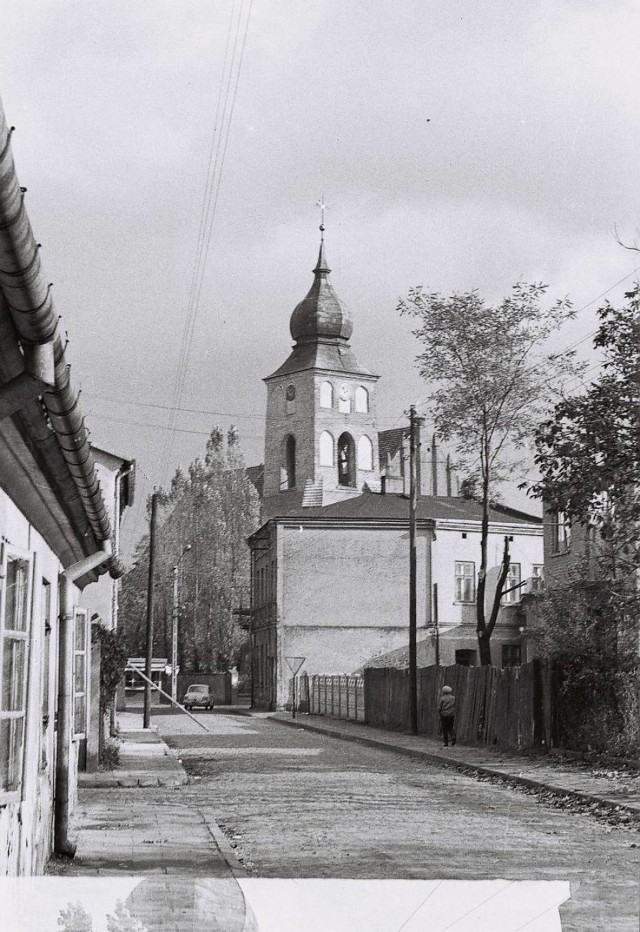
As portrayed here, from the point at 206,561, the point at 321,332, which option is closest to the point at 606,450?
the point at 206,561

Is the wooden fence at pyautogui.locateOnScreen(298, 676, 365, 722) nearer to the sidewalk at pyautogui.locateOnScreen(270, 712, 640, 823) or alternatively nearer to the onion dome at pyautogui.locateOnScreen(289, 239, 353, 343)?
the sidewalk at pyautogui.locateOnScreen(270, 712, 640, 823)

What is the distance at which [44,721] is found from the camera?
9672 millimetres

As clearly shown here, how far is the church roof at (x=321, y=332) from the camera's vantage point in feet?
249

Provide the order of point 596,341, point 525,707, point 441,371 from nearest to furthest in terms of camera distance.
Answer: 1. point 596,341
2. point 525,707
3. point 441,371

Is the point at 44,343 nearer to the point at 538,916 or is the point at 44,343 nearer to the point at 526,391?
the point at 538,916

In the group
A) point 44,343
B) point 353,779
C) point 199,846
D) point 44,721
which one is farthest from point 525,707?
point 44,343

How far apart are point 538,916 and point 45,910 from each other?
2443 mm

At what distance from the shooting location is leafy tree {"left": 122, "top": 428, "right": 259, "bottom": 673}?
208ft

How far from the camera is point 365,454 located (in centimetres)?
8181

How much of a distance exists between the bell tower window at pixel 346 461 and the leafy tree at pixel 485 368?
4897 centimetres

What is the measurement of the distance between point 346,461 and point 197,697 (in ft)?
99.0

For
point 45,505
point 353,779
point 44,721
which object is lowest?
point 353,779

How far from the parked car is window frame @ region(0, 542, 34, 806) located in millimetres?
47172

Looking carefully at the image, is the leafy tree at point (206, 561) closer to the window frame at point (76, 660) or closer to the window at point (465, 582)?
the window at point (465, 582)
